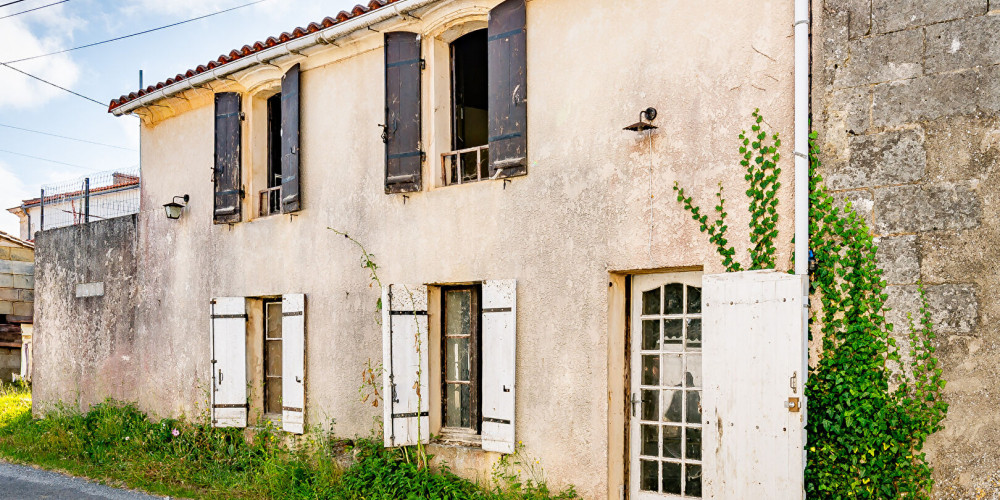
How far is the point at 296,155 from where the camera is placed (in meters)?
8.56

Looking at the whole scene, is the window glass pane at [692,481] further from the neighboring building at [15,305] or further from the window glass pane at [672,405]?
the neighboring building at [15,305]

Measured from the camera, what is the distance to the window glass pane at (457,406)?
745cm

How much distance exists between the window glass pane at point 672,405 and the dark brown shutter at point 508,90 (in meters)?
2.18

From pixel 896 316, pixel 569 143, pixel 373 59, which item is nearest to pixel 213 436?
pixel 373 59

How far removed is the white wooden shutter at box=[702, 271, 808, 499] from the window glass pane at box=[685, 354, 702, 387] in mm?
606

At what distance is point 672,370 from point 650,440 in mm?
596

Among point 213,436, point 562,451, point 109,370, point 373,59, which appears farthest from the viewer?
point 109,370

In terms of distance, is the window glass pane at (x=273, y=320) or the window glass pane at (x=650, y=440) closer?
the window glass pane at (x=650, y=440)

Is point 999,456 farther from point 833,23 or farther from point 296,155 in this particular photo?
point 296,155

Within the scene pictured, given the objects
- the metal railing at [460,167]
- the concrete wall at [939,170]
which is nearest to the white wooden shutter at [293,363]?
the metal railing at [460,167]

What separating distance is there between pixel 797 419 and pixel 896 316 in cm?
90

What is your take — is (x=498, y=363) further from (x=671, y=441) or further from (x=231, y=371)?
(x=231, y=371)

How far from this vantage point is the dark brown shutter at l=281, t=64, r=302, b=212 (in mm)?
8562

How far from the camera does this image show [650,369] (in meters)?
6.19
